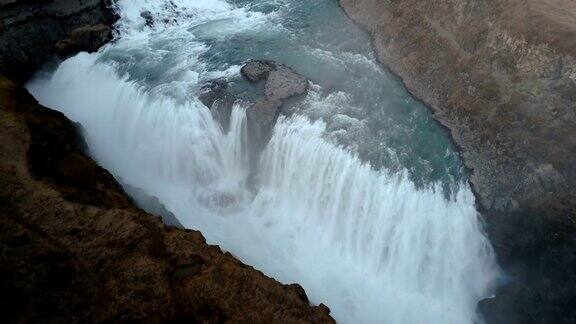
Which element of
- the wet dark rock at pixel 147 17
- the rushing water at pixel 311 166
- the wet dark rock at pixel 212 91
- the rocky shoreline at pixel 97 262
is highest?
the rocky shoreline at pixel 97 262

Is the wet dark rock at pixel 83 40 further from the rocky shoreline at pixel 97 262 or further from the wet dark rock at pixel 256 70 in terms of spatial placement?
the rocky shoreline at pixel 97 262

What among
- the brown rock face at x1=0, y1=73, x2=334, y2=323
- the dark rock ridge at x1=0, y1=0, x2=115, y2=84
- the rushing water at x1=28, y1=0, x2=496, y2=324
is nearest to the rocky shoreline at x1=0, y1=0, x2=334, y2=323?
the brown rock face at x1=0, y1=73, x2=334, y2=323

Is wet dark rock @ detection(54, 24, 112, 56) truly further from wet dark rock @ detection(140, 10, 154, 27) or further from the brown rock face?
the brown rock face

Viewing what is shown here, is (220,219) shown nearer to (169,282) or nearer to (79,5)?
(169,282)

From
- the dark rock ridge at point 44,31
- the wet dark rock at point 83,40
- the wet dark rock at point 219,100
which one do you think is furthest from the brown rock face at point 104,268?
the wet dark rock at point 83,40

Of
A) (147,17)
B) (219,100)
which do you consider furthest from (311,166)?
(147,17)

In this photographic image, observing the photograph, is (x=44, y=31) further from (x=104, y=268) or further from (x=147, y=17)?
(x=104, y=268)
